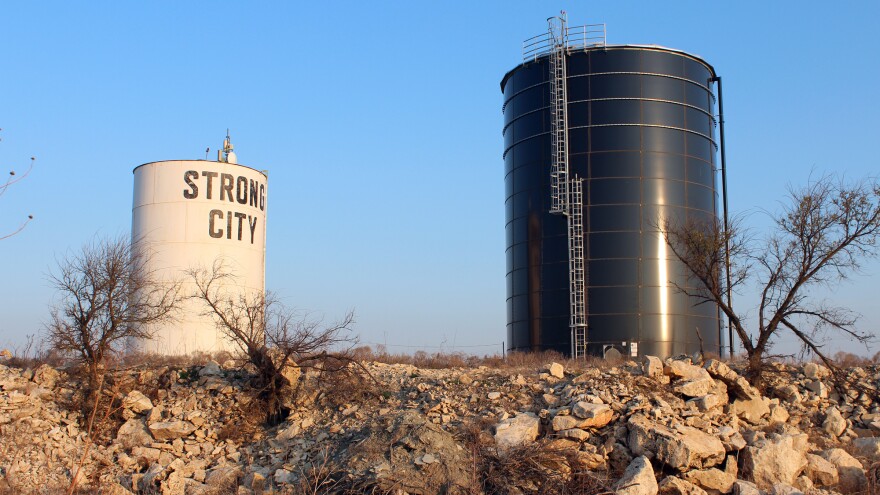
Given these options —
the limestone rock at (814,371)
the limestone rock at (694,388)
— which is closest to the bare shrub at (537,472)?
the limestone rock at (694,388)

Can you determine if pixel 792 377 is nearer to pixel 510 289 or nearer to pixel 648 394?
pixel 648 394

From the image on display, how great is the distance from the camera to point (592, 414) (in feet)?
49.3

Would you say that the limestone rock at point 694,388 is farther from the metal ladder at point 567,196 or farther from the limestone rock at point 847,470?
the metal ladder at point 567,196

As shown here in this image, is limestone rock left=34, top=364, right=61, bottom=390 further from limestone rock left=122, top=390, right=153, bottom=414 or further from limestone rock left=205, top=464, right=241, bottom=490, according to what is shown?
limestone rock left=205, top=464, right=241, bottom=490

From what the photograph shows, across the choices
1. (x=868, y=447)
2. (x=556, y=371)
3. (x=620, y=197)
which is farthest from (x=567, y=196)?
(x=868, y=447)

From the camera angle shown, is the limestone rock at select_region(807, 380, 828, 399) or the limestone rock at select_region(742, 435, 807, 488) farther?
the limestone rock at select_region(807, 380, 828, 399)

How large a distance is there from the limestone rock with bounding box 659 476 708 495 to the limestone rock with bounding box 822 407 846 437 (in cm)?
498

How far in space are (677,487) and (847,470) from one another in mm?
3425

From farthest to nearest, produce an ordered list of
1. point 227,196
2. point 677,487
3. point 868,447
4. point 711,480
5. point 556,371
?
point 227,196 < point 556,371 < point 868,447 < point 711,480 < point 677,487

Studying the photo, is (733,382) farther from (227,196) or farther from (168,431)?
(227,196)

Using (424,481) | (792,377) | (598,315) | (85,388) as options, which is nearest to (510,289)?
(598,315)

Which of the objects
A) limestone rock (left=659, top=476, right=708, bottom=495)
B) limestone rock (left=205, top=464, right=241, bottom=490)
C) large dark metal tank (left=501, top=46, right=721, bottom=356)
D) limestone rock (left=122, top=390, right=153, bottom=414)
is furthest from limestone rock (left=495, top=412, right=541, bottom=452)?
large dark metal tank (left=501, top=46, right=721, bottom=356)

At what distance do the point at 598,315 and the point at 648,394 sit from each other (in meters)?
8.65

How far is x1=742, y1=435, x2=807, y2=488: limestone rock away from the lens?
14.2 metres
